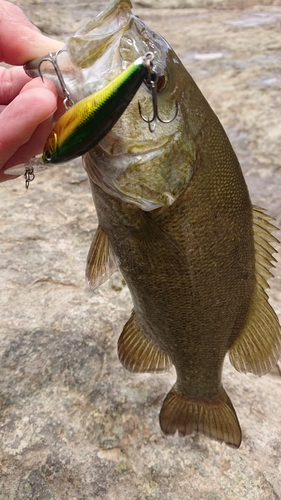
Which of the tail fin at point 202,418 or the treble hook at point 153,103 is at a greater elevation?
the treble hook at point 153,103

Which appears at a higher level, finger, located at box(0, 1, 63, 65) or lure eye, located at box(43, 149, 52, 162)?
finger, located at box(0, 1, 63, 65)

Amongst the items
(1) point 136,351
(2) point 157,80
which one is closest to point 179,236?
(2) point 157,80

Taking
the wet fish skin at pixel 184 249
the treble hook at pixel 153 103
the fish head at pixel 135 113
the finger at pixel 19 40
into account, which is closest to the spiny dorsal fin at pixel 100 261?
the wet fish skin at pixel 184 249

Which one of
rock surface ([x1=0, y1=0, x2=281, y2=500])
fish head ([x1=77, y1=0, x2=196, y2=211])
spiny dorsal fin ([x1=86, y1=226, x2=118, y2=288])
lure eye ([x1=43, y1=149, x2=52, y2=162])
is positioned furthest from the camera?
rock surface ([x1=0, y1=0, x2=281, y2=500])

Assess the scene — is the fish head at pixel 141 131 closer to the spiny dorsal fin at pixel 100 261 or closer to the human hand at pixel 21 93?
the human hand at pixel 21 93

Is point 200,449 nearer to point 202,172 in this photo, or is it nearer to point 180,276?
point 180,276

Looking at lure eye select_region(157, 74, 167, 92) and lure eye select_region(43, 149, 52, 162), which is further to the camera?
lure eye select_region(157, 74, 167, 92)

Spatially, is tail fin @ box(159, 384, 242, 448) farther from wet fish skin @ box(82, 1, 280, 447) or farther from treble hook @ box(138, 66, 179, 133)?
treble hook @ box(138, 66, 179, 133)

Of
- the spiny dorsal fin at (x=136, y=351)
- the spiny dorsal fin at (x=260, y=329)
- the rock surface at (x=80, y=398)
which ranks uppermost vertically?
the spiny dorsal fin at (x=260, y=329)

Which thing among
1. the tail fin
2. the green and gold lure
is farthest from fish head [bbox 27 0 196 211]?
the tail fin
